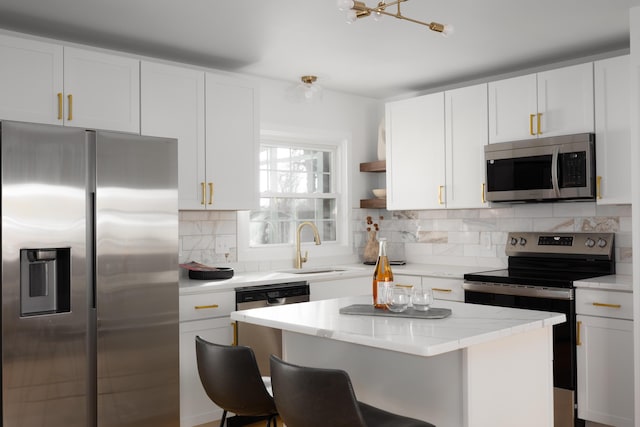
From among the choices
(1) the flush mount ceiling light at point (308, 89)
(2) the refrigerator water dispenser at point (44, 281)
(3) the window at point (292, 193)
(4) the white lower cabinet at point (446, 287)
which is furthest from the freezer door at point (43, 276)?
(4) the white lower cabinet at point (446, 287)

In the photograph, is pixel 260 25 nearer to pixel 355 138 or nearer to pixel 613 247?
pixel 355 138

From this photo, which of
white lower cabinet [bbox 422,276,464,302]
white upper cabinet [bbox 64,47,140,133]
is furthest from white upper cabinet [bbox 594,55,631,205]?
white upper cabinet [bbox 64,47,140,133]

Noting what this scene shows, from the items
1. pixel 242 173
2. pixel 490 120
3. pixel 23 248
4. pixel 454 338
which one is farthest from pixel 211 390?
pixel 490 120

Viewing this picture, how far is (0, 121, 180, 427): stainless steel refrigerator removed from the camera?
2.90 metres

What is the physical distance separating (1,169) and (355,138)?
127 inches

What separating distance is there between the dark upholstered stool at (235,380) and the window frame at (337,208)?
227cm

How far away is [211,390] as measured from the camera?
2436 millimetres

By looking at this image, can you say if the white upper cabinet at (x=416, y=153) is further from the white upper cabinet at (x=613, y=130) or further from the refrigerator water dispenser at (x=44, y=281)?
the refrigerator water dispenser at (x=44, y=281)

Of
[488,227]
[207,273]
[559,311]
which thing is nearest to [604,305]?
[559,311]

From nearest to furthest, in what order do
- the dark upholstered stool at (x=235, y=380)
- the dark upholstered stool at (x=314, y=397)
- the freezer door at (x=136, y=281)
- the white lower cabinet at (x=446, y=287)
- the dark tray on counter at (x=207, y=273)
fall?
the dark upholstered stool at (x=314, y=397) < the dark upholstered stool at (x=235, y=380) < the freezer door at (x=136, y=281) < the dark tray on counter at (x=207, y=273) < the white lower cabinet at (x=446, y=287)

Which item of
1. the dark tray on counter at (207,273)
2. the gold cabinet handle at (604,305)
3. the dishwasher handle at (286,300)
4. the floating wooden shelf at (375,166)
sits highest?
the floating wooden shelf at (375,166)

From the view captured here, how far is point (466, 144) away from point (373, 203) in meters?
1.07

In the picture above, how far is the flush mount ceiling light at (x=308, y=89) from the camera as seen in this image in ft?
15.8

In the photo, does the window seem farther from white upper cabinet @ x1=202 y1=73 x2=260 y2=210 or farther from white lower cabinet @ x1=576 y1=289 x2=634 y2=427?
white lower cabinet @ x1=576 y1=289 x2=634 y2=427
